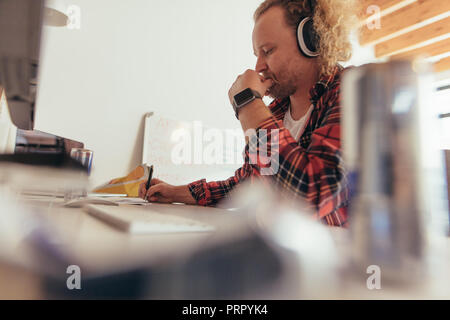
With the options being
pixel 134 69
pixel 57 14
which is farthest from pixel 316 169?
pixel 134 69

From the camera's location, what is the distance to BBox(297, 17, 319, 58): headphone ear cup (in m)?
0.82

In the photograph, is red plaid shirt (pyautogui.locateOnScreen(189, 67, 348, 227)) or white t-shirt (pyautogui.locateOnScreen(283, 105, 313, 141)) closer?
red plaid shirt (pyautogui.locateOnScreen(189, 67, 348, 227))

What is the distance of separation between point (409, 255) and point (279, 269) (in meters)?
0.11

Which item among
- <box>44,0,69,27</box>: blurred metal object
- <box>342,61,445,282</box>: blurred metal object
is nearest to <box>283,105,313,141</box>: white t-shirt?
<box>342,61,445,282</box>: blurred metal object

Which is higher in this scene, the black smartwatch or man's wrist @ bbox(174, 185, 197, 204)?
the black smartwatch

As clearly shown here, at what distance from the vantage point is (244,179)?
41.5 inches

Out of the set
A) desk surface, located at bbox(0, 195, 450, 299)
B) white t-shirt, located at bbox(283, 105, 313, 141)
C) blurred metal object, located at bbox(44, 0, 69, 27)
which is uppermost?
blurred metal object, located at bbox(44, 0, 69, 27)

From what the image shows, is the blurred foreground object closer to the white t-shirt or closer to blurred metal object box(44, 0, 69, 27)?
the white t-shirt

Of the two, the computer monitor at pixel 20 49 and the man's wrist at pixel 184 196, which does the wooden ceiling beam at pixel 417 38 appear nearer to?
the man's wrist at pixel 184 196

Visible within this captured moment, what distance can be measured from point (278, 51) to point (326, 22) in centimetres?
19

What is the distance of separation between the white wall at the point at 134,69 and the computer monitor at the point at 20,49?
102 centimetres

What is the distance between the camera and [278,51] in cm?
94
